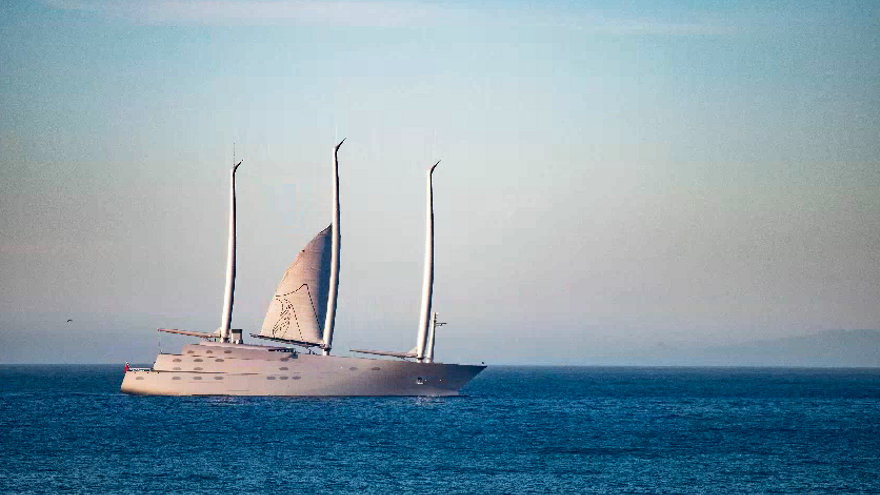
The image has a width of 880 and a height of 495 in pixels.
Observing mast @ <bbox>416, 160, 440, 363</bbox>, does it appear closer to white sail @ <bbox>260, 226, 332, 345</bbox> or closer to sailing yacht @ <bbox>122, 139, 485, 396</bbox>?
sailing yacht @ <bbox>122, 139, 485, 396</bbox>

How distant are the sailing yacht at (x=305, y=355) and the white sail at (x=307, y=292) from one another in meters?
0.08

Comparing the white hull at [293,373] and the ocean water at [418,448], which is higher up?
the white hull at [293,373]

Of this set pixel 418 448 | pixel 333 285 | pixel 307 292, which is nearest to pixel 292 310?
pixel 307 292

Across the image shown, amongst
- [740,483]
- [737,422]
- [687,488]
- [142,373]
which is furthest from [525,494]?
[142,373]

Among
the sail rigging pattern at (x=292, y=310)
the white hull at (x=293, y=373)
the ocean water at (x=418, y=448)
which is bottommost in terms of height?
the ocean water at (x=418, y=448)

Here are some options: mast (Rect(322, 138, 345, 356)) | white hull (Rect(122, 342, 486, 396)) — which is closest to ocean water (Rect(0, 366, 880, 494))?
white hull (Rect(122, 342, 486, 396))

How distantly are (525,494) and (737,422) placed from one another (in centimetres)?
4613

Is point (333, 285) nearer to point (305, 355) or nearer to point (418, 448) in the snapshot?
point (305, 355)

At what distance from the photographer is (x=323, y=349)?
93625 millimetres

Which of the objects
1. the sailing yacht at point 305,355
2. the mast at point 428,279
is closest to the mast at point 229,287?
the sailing yacht at point 305,355

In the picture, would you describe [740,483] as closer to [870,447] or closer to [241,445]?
[870,447]

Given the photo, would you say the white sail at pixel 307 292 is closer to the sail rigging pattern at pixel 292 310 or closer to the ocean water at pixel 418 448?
the sail rigging pattern at pixel 292 310

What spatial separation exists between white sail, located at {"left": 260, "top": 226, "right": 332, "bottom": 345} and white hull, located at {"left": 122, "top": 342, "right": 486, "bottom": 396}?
201 centimetres

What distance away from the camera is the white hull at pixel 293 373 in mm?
94000
